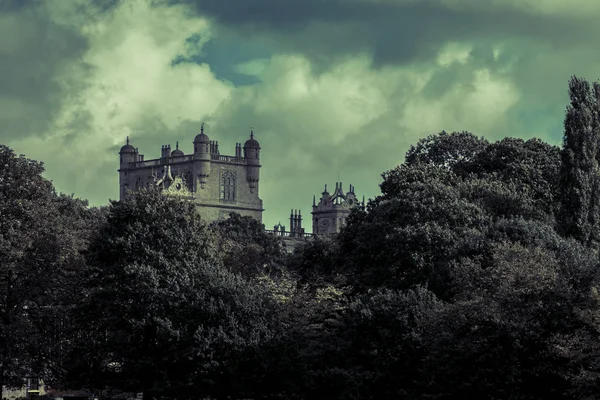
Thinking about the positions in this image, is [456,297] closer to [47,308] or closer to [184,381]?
[184,381]

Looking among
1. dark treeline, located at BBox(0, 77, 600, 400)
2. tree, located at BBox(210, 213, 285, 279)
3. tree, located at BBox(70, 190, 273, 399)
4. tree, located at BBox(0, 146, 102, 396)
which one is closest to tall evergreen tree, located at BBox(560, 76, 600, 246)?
Answer: dark treeline, located at BBox(0, 77, 600, 400)

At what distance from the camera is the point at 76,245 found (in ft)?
274

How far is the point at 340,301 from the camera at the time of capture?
81062mm

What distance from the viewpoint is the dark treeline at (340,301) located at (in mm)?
64500

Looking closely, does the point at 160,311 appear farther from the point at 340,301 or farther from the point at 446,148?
the point at 446,148

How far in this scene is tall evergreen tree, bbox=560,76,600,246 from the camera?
84.8 meters

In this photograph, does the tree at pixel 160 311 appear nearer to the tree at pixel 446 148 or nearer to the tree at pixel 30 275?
the tree at pixel 30 275

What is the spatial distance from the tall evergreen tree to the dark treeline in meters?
Result: 0.09

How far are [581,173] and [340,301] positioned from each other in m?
16.7

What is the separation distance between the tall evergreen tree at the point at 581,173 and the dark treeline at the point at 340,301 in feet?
0.31

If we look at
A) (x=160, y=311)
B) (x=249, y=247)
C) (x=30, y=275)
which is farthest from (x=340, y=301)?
(x=249, y=247)

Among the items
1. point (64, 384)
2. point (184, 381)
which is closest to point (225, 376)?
point (184, 381)

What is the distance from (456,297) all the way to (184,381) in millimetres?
14270

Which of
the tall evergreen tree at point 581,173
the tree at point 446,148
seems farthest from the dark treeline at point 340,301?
the tree at point 446,148
